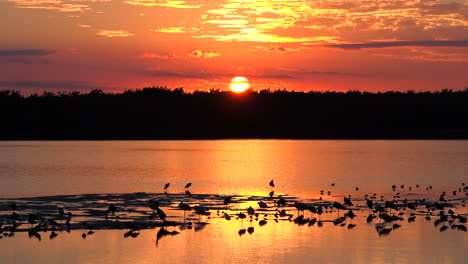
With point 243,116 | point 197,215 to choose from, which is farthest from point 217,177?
point 243,116

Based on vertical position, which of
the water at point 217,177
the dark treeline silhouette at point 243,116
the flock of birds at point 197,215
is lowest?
the flock of birds at point 197,215

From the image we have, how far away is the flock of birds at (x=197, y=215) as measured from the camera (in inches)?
1014

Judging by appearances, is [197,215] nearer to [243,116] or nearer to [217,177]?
[217,177]

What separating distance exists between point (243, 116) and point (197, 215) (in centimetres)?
13101

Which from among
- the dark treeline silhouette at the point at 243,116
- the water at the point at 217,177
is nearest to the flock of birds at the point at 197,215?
the water at the point at 217,177

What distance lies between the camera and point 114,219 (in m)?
27.6

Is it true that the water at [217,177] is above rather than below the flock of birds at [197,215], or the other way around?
above

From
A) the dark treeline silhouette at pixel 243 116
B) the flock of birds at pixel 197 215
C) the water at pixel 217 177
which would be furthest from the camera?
the dark treeline silhouette at pixel 243 116

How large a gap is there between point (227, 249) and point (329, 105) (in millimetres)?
137959

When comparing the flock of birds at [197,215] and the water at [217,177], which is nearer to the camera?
the flock of birds at [197,215]

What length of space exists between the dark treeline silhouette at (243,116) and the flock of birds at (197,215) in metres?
120

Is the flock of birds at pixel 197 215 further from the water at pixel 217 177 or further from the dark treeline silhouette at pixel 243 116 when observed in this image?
the dark treeline silhouette at pixel 243 116

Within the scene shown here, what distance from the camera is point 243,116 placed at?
16025cm

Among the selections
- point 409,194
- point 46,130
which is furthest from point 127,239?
point 46,130
